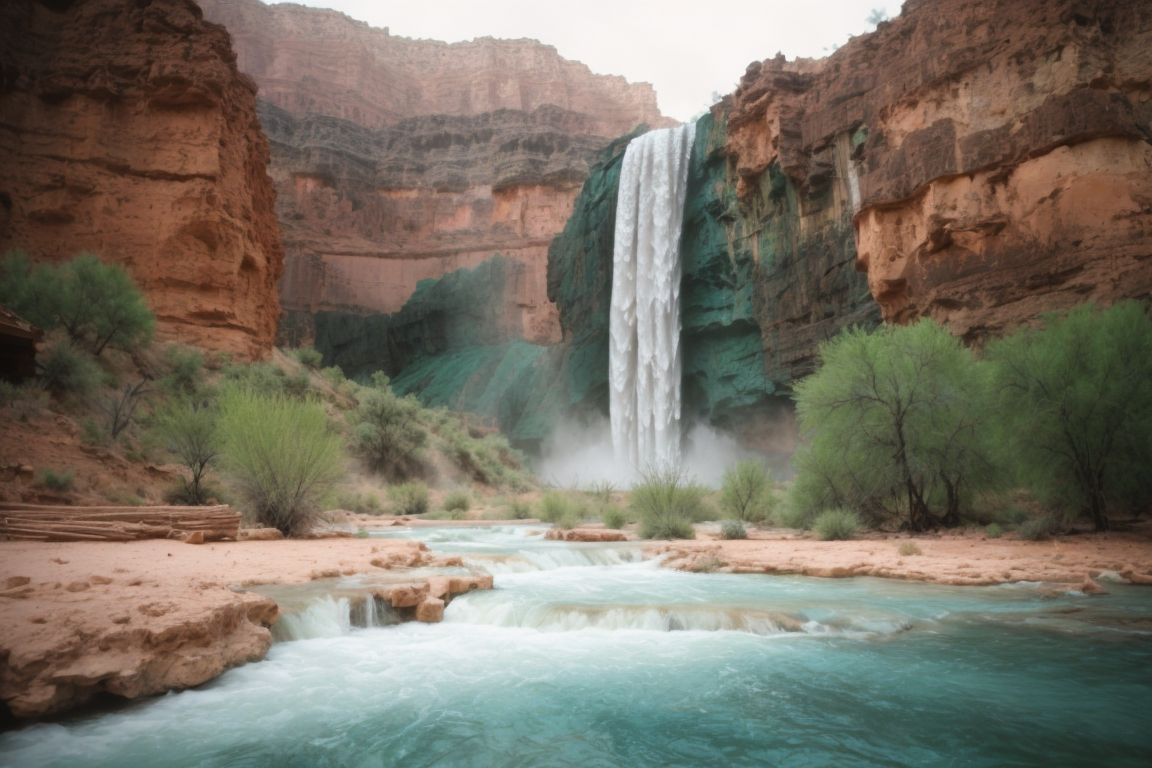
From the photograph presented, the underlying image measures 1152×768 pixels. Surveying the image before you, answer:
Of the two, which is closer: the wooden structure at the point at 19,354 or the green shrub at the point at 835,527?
the green shrub at the point at 835,527

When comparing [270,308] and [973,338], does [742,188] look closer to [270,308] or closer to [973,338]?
[973,338]

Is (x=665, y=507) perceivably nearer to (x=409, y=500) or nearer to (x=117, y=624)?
(x=409, y=500)

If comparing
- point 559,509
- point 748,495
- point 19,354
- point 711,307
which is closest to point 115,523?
point 19,354

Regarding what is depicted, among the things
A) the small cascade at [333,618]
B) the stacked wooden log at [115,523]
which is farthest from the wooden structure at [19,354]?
the small cascade at [333,618]

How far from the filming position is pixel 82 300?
1700 cm

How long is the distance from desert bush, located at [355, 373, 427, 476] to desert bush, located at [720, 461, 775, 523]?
14.2 meters

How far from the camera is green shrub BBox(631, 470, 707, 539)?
1438 centimetres

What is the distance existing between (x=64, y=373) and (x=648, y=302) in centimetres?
2423

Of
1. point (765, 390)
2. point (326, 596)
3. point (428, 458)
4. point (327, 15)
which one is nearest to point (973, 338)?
point (765, 390)

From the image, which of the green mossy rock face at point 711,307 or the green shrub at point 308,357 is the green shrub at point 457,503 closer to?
the green shrub at point 308,357

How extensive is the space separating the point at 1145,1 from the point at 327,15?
92324mm

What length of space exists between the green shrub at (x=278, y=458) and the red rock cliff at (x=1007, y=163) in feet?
49.5

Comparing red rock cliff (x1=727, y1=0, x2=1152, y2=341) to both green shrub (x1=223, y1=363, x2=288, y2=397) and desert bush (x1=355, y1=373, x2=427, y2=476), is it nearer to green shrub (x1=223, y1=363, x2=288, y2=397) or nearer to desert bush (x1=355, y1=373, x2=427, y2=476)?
desert bush (x1=355, y1=373, x2=427, y2=476)

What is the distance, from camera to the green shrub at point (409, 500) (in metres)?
22.6
